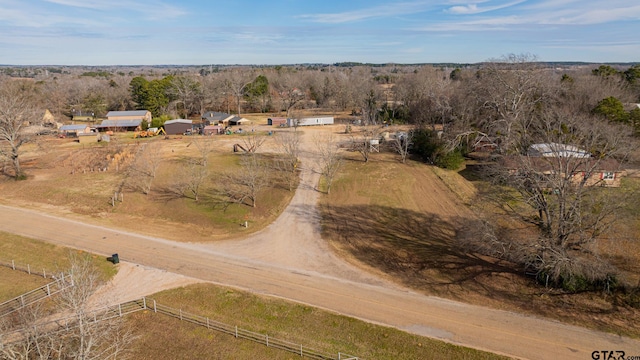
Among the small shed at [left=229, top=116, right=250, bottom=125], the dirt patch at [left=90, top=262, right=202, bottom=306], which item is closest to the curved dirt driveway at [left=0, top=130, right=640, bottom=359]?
the dirt patch at [left=90, top=262, right=202, bottom=306]

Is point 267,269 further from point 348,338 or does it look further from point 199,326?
point 348,338

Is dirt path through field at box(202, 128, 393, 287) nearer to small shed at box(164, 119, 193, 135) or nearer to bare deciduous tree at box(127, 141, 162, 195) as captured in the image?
bare deciduous tree at box(127, 141, 162, 195)

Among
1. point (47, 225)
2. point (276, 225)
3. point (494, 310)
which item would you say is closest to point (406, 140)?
point (276, 225)

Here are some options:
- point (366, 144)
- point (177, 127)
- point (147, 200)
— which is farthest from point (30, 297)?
point (177, 127)

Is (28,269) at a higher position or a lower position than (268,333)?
higher

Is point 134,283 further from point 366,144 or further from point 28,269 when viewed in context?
point 366,144

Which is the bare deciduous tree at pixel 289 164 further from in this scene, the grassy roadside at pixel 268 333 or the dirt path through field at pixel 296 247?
the grassy roadside at pixel 268 333

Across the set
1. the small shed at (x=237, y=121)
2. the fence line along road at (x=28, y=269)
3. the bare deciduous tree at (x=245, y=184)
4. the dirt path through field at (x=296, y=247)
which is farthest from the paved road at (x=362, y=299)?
the small shed at (x=237, y=121)
